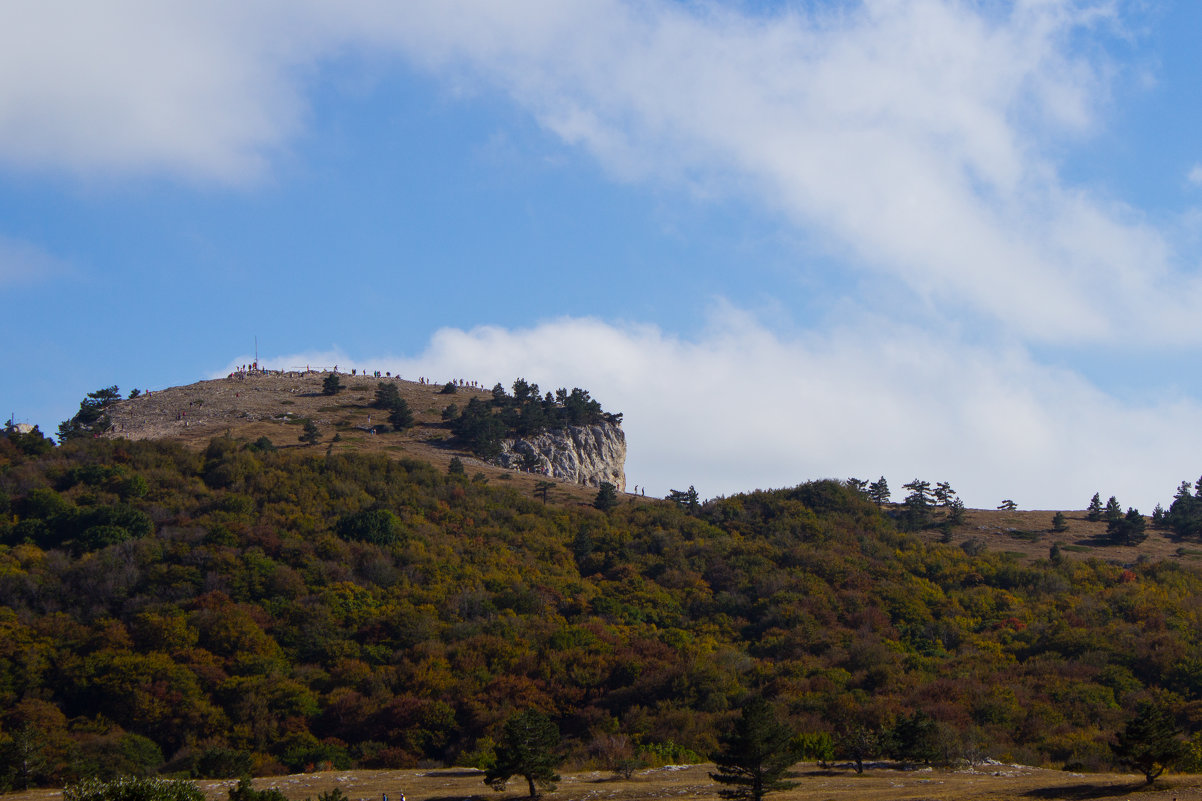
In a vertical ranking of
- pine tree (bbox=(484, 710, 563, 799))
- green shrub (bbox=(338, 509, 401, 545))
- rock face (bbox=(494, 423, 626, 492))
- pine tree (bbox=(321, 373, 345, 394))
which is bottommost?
pine tree (bbox=(484, 710, 563, 799))

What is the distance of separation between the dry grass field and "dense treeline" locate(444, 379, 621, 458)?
56.1 meters

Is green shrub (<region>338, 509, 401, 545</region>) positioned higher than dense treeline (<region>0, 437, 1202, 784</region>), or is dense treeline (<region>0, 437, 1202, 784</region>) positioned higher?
green shrub (<region>338, 509, 401, 545</region>)

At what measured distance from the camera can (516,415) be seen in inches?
4060

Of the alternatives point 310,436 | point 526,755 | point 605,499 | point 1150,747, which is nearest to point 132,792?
point 526,755

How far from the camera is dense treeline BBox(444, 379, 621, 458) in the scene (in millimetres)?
95750

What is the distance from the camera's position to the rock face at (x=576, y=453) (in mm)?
97875

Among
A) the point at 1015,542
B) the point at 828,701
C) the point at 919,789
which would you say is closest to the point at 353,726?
the point at 828,701

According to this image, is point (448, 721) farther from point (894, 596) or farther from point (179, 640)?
point (894, 596)

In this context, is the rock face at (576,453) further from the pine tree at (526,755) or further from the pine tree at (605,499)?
the pine tree at (526,755)

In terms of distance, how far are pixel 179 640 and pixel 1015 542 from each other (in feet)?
204

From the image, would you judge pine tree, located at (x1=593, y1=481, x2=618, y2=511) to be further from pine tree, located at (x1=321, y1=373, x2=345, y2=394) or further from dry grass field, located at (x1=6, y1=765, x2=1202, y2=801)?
dry grass field, located at (x1=6, y1=765, x2=1202, y2=801)

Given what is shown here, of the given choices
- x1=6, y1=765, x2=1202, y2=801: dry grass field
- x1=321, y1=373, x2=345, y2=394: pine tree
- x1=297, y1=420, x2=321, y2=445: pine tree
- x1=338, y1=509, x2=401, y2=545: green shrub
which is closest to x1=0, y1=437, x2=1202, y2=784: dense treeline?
x1=338, y1=509, x2=401, y2=545: green shrub

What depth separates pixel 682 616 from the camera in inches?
2554

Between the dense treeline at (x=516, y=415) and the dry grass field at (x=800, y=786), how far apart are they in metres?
56.1
